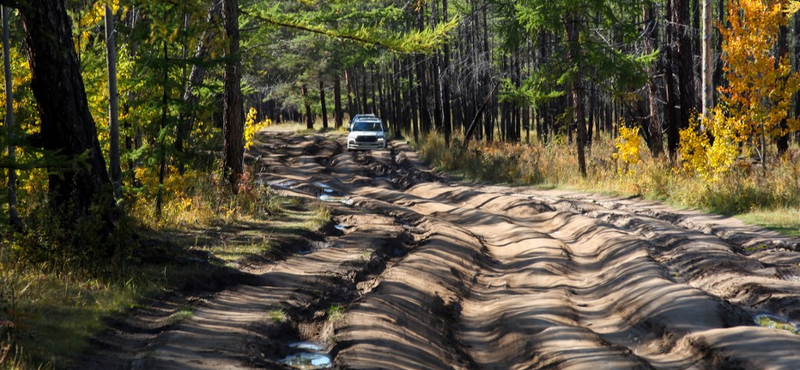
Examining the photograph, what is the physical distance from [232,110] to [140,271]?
7372 mm

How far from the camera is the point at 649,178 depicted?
18.3 meters

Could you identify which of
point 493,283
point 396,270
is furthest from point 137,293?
point 493,283

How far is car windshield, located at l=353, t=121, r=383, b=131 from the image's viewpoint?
3997 cm

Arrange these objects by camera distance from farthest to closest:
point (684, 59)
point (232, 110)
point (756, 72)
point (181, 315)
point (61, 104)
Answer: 1. point (684, 59)
2. point (756, 72)
3. point (232, 110)
4. point (61, 104)
5. point (181, 315)

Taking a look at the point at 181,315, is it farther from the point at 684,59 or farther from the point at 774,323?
the point at 684,59

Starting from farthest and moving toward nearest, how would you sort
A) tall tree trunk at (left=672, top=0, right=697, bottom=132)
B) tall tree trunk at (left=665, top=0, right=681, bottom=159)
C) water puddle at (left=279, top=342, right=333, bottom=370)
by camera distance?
tall tree trunk at (left=665, top=0, right=681, bottom=159) → tall tree trunk at (left=672, top=0, right=697, bottom=132) → water puddle at (left=279, top=342, right=333, bottom=370)

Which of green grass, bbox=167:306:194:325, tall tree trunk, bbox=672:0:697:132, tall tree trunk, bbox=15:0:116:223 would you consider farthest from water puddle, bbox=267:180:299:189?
green grass, bbox=167:306:194:325

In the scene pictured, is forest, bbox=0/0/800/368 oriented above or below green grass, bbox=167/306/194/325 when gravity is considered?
above

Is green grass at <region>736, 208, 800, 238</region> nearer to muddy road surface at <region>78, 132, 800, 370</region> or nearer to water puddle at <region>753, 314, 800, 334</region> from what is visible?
muddy road surface at <region>78, 132, 800, 370</region>

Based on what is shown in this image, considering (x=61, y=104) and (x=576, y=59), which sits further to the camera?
(x=576, y=59)

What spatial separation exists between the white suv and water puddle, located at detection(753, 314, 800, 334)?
3205 centimetres

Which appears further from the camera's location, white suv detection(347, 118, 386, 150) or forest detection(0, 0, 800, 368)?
white suv detection(347, 118, 386, 150)

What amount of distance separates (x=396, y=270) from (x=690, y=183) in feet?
31.2

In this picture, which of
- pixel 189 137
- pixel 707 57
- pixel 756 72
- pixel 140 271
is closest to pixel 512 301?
pixel 140 271
